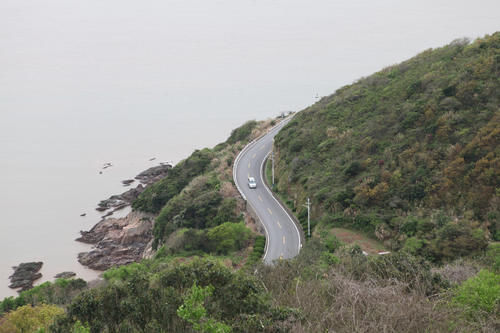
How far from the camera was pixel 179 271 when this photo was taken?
466 inches

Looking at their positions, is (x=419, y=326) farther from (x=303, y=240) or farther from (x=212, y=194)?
(x=212, y=194)

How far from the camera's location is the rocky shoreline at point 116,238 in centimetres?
3650

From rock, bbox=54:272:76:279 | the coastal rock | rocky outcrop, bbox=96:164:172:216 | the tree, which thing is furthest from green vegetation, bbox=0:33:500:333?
the coastal rock

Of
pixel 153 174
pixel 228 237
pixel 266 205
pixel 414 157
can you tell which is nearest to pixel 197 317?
pixel 228 237

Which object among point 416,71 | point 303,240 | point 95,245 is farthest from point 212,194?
point 416,71

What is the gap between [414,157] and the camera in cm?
2750

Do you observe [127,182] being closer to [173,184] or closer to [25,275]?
[173,184]

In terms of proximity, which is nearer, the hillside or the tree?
the tree

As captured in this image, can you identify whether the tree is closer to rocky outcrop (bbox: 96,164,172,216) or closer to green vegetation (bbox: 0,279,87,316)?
green vegetation (bbox: 0,279,87,316)

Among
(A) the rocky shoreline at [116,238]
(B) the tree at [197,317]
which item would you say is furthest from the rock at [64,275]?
(B) the tree at [197,317]

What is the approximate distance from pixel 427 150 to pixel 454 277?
15233 mm

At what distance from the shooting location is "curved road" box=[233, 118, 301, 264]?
88.1 ft

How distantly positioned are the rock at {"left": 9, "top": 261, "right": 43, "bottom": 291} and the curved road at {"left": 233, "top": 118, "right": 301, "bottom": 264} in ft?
56.7

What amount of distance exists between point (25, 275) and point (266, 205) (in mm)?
19539
